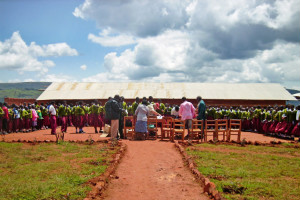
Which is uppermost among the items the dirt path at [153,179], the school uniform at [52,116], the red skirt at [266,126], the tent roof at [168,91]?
the tent roof at [168,91]

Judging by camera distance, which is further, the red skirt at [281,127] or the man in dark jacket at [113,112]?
the red skirt at [281,127]

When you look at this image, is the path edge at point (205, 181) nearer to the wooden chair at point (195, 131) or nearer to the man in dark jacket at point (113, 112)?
the wooden chair at point (195, 131)

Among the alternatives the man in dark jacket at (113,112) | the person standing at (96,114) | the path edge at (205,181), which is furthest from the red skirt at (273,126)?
the person standing at (96,114)

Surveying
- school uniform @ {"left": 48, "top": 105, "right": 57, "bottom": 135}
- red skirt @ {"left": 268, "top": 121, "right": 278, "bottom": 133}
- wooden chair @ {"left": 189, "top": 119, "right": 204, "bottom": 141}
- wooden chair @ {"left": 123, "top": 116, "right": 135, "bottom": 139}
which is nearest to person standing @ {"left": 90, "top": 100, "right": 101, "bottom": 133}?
school uniform @ {"left": 48, "top": 105, "right": 57, "bottom": 135}

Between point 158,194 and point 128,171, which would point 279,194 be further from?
point 128,171

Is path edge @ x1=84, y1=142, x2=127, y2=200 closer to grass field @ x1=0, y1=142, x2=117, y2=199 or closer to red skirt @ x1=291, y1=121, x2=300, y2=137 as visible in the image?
grass field @ x1=0, y1=142, x2=117, y2=199

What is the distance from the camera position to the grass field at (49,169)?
6.04 metres

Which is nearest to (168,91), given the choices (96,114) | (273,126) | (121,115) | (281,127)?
(96,114)

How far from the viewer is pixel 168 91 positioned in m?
37.6

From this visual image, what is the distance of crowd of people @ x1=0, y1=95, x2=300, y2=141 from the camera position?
14.3m

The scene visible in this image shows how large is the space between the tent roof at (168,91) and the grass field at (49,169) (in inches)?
957

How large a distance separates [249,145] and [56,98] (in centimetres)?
2710

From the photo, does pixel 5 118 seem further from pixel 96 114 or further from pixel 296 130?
pixel 296 130

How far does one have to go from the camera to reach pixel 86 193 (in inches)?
236
